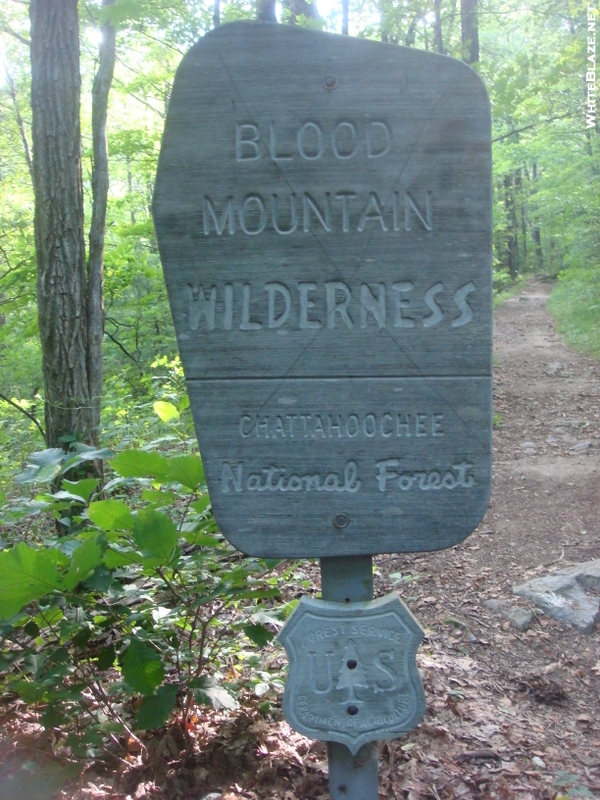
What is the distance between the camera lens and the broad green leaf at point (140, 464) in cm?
206

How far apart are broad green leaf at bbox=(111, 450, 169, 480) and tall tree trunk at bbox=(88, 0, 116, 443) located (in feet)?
8.90

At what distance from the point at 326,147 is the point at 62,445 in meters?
3.30

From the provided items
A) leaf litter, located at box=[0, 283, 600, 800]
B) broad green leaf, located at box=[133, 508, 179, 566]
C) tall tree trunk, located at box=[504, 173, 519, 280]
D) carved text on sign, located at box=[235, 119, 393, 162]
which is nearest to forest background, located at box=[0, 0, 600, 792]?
broad green leaf, located at box=[133, 508, 179, 566]

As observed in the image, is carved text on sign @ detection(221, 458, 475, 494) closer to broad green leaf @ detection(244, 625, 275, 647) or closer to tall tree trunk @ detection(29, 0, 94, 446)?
broad green leaf @ detection(244, 625, 275, 647)

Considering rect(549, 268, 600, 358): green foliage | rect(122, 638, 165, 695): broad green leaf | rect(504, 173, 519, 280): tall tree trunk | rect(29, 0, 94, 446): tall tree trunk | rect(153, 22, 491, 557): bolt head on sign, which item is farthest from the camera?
rect(504, 173, 519, 280): tall tree trunk

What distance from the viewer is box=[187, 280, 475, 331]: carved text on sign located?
1.72 meters

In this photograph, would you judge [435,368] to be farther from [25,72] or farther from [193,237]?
[25,72]

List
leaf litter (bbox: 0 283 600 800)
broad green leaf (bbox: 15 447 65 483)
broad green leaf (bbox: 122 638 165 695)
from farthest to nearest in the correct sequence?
leaf litter (bbox: 0 283 600 800)
broad green leaf (bbox: 15 447 65 483)
broad green leaf (bbox: 122 638 165 695)

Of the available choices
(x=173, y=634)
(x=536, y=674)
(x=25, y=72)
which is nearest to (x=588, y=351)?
(x=536, y=674)

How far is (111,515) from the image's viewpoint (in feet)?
6.82

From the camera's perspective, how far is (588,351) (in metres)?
12.8

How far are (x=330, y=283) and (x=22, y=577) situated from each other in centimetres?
118

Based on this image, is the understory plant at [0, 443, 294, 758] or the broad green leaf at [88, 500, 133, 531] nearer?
the understory plant at [0, 443, 294, 758]

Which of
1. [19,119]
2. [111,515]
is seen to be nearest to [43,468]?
[111,515]
